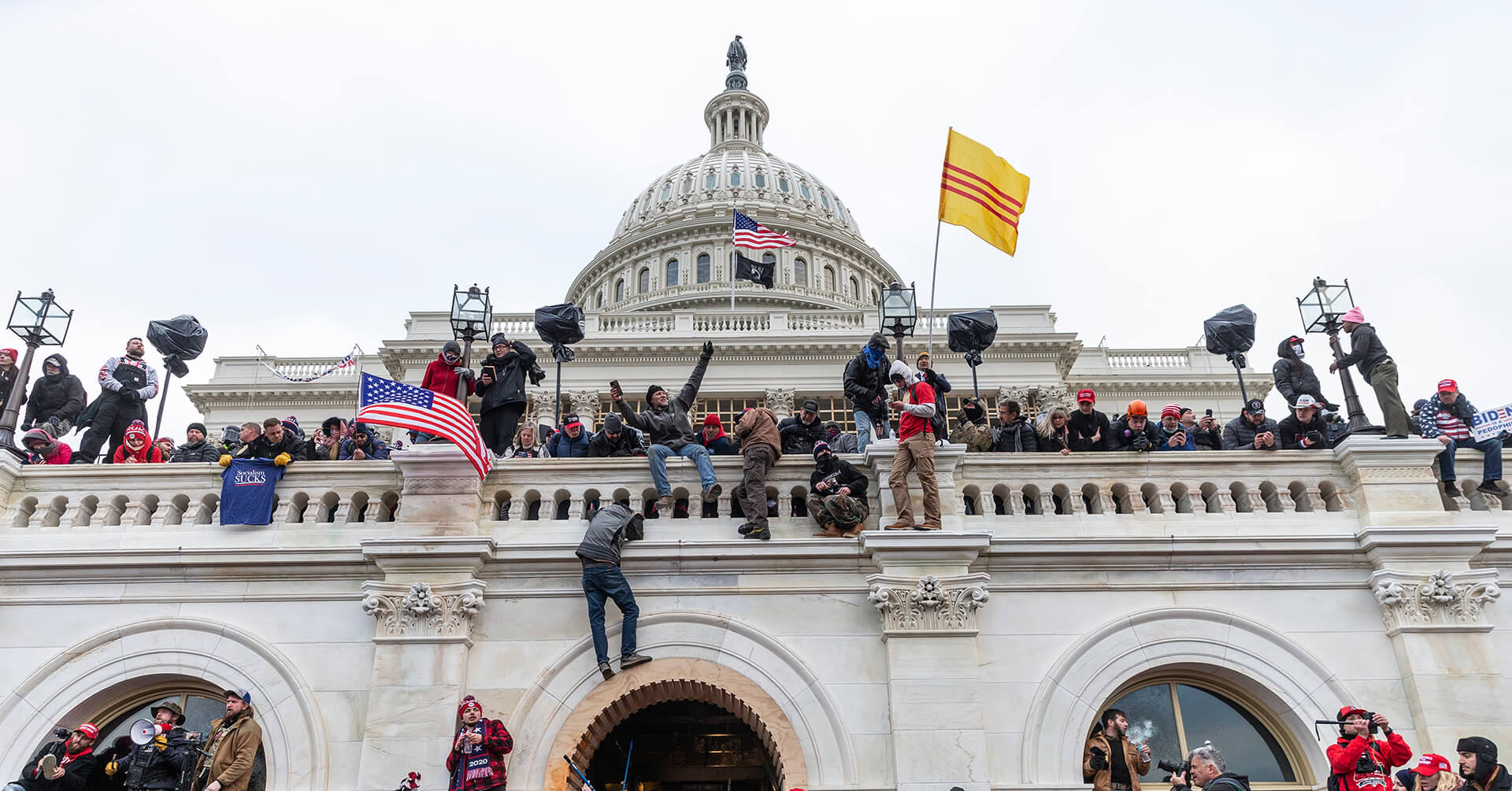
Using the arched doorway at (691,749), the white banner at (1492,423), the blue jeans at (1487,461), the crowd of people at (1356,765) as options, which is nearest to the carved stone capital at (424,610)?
the arched doorway at (691,749)

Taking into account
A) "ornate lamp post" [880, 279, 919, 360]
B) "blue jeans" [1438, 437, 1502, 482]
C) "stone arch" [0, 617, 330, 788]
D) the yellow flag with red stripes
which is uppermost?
the yellow flag with red stripes

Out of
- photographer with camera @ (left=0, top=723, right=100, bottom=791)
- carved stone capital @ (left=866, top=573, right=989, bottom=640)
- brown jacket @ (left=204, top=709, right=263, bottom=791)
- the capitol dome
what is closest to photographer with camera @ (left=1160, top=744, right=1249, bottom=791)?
carved stone capital @ (left=866, top=573, right=989, bottom=640)

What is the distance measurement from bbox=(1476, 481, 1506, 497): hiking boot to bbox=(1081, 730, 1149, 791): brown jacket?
512 cm

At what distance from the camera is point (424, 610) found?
10.6 metres

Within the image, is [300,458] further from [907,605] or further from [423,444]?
[907,605]

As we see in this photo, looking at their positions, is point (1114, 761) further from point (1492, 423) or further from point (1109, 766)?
point (1492, 423)

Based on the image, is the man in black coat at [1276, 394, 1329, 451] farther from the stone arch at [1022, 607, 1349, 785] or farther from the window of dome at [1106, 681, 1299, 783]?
the window of dome at [1106, 681, 1299, 783]

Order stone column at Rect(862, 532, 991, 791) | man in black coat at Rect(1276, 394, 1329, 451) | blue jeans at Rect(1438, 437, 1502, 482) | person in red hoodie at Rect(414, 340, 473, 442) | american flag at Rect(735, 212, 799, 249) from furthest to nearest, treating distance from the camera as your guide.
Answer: american flag at Rect(735, 212, 799, 249)
person in red hoodie at Rect(414, 340, 473, 442)
man in black coat at Rect(1276, 394, 1329, 451)
blue jeans at Rect(1438, 437, 1502, 482)
stone column at Rect(862, 532, 991, 791)

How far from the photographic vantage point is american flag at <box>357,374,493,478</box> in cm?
1147

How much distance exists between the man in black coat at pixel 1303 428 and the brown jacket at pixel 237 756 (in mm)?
11776

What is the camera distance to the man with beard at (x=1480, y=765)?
28.1 feet

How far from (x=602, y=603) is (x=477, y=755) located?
1867 mm

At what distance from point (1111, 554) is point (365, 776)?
7834 mm

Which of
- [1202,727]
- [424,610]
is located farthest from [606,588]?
[1202,727]
